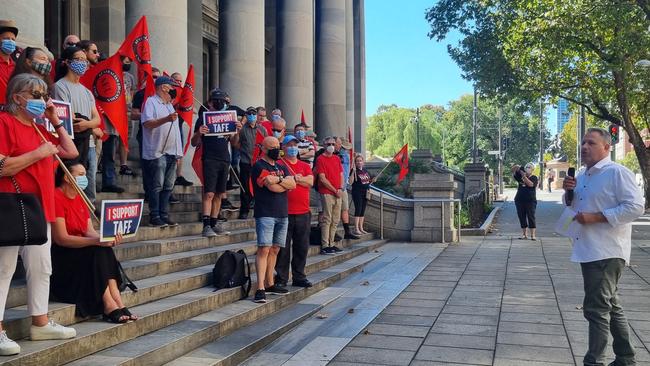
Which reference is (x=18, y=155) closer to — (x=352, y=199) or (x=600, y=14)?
(x=352, y=199)

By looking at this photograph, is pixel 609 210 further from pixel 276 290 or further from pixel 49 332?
pixel 49 332

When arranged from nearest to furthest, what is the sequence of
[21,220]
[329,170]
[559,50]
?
[21,220]
[329,170]
[559,50]

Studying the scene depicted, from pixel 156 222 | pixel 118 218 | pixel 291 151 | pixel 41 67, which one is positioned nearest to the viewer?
pixel 118 218

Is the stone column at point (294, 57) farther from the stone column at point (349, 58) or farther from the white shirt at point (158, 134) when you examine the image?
the white shirt at point (158, 134)

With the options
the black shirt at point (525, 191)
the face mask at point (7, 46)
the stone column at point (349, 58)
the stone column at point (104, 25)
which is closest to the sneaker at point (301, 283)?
the face mask at point (7, 46)

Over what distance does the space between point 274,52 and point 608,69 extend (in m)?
13.1

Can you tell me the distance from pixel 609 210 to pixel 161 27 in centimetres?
809

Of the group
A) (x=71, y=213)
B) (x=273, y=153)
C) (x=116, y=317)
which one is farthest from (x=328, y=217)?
(x=71, y=213)

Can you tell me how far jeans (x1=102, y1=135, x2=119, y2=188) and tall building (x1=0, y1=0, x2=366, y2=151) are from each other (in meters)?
1.71

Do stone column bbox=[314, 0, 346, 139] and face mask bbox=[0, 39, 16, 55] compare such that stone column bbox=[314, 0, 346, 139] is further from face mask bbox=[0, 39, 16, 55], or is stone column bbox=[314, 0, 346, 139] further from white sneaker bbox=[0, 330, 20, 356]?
white sneaker bbox=[0, 330, 20, 356]

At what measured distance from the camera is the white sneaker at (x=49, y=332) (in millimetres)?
4152

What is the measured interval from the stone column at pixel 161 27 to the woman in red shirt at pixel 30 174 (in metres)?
6.10

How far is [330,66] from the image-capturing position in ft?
65.2

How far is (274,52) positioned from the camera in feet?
65.5
